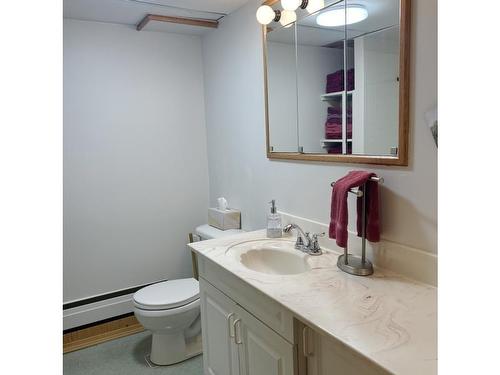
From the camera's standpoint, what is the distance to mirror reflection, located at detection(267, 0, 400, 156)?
1.54 meters

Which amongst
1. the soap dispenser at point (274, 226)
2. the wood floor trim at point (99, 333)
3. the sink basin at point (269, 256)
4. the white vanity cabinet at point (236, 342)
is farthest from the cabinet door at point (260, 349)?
the wood floor trim at point (99, 333)

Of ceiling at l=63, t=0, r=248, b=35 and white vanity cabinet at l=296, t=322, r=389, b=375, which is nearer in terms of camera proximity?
white vanity cabinet at l=296, t=322, r=389, b=375

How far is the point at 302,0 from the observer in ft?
6.48

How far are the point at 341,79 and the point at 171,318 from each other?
164 centimetres

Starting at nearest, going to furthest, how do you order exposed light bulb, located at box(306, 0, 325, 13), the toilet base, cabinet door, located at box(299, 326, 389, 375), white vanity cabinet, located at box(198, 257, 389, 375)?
cabinet door, located at box(299, 326, 389, 375) < white vanity cabinet, located at box(198, 257, 389, 375) < exposed light bulb, located at box(306, 0, 325, 13) < the toilet base

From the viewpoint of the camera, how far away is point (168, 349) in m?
2.45

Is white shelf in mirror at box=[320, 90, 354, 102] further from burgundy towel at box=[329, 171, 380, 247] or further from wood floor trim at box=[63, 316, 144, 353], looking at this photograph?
wood floor trim at box=[63, 316, 144, 353]

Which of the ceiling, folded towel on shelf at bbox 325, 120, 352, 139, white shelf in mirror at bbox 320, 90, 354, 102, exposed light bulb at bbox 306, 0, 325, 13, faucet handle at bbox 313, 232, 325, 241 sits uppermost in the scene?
the ceiling

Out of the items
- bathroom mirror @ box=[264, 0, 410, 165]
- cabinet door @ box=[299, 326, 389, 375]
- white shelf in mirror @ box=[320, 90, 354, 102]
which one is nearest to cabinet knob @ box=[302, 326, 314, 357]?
cabinet door @ box=[299, 326, 389, 375]

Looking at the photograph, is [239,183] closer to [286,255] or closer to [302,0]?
[286,255]

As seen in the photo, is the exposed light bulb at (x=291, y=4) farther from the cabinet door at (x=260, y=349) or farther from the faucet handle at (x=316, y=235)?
the cabinet door at (x=260, y=349)

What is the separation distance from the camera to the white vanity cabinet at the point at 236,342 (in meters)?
1.45

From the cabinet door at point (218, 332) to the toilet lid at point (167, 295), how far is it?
1.10 ft
